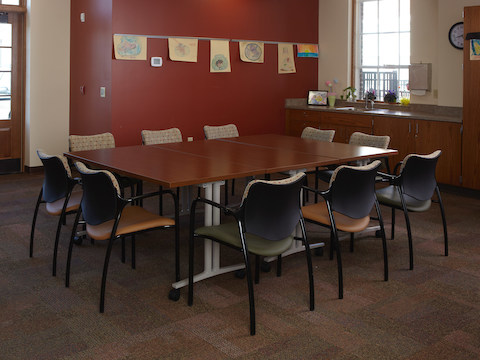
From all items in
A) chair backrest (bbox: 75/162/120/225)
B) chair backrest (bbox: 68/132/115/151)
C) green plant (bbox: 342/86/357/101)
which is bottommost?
chair backrest (bbox: 75/162/120/225)

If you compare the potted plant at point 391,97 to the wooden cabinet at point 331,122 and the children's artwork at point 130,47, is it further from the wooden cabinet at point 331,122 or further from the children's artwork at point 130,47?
the children's artwork at point 130,47

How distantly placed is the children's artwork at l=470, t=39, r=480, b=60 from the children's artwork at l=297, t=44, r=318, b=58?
3003 millimetres

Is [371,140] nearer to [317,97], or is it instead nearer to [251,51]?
[251,51]

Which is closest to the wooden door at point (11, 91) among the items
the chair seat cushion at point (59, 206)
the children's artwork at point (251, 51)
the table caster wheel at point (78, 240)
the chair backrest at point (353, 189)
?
the children's artwork at point (251, 51)

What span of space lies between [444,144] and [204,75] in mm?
3192

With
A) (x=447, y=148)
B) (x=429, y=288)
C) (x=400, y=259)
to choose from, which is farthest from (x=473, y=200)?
A: (x=429, y=288)

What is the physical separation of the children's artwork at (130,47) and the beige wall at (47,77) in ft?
4.33

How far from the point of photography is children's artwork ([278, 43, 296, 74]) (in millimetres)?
8484

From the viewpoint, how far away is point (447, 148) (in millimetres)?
6648

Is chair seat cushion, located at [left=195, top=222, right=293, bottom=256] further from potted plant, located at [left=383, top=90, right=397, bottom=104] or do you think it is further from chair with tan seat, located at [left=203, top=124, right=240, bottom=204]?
potted plant, located at [left=383, top=90, right=397, bottom=104]

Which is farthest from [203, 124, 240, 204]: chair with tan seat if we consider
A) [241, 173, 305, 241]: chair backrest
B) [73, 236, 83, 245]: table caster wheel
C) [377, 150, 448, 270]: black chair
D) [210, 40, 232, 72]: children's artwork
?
[241, 173, 305, 241]: chair backrest

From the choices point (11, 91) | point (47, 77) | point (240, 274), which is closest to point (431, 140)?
point (240, 274)

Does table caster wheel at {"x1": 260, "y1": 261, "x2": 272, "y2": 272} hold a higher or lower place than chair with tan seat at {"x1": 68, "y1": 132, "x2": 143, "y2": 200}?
lower

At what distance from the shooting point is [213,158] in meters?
4.51
